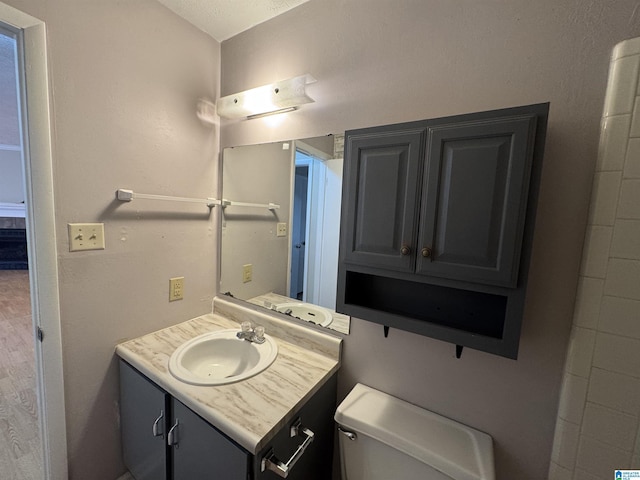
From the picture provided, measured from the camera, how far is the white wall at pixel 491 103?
0.76 metres

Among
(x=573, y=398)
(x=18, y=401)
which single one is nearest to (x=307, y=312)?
(x=573, y=398)

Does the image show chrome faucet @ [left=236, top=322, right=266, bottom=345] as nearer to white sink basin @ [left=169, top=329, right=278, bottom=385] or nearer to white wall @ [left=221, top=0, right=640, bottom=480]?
white sink basin @ [left=169, top=329, right=278, bottom=385]

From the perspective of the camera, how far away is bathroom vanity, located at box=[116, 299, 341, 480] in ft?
2.68

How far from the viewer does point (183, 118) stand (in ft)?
4.56

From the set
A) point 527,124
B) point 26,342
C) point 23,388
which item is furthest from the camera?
point 26,342

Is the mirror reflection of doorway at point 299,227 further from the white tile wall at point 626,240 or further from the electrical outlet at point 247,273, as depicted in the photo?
the white tile wall at point 626,240

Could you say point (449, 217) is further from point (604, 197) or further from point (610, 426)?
point (610, 426)

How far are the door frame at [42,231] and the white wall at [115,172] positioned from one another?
0.03 m

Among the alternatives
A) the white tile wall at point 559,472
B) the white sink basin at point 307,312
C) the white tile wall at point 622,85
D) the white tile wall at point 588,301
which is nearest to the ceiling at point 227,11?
the white tile wall at point 622,85

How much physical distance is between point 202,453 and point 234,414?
24 cm

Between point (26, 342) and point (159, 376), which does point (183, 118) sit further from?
point (26, 342)

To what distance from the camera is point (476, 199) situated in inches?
29.0

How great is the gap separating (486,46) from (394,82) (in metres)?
0.31

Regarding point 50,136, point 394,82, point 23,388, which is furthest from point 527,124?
point 23,388
